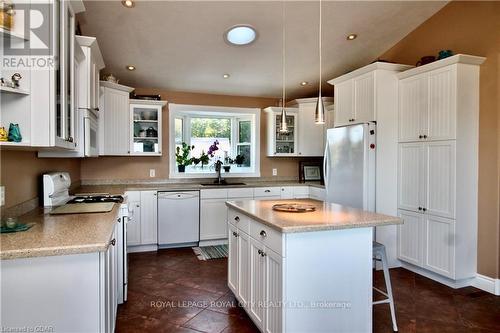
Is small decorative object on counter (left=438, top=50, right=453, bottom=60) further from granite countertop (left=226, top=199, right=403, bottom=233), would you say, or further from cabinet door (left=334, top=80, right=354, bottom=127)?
Answer: granite countertop (left=226, top=199, right=403, bottom=233)

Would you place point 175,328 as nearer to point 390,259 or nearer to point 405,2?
point 390,259

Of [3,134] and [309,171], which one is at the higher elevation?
[3,134]

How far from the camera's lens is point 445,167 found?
3.04 m

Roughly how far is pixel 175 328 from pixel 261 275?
0.83 metres

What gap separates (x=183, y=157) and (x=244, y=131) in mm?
1176

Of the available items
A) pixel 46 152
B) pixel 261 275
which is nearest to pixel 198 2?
pixel 46 152

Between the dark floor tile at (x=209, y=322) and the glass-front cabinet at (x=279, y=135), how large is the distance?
9.76ft

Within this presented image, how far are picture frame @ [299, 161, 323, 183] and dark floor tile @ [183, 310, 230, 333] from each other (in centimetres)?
321

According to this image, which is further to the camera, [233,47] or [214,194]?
[214,194]

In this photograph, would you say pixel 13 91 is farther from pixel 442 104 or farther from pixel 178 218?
pixel 442 104

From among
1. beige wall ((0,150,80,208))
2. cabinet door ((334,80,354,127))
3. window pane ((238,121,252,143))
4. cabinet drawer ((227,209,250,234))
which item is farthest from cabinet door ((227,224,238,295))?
window pane ((238,121,252,143))

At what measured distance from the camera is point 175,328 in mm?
2330

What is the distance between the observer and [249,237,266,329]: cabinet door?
2.07 meters

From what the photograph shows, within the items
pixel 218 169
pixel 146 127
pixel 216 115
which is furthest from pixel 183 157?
pixel 216 115
